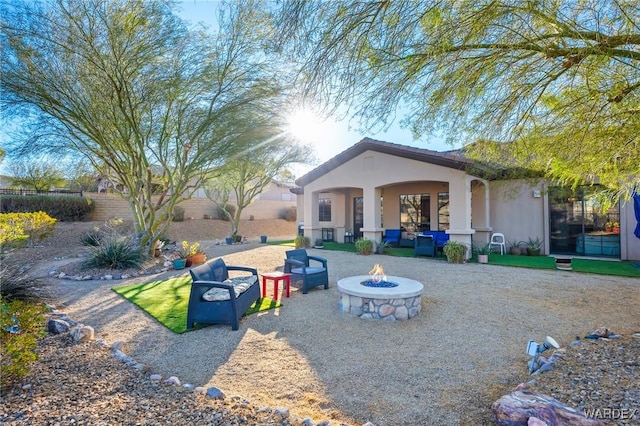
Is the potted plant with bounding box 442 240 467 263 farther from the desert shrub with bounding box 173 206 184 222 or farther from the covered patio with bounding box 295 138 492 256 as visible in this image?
the desert shrub with bounding box 173 206 184 222

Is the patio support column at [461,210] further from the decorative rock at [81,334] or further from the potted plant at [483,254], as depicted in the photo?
the decorative rock at [81,334]

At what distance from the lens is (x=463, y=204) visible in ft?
35.8

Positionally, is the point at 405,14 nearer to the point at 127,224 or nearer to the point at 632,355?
the point at 632,355

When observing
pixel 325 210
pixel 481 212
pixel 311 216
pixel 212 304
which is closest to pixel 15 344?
pixel 212 304

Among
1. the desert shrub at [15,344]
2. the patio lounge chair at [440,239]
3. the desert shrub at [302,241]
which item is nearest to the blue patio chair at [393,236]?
the patio lounge chair at [440,239]

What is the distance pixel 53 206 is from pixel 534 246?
22.9 m

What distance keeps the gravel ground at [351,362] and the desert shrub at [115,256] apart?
276cm

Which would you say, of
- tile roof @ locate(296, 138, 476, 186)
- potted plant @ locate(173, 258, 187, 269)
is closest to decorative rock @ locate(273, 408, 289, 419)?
tile roof @ locate(296, 138, 476, 186)

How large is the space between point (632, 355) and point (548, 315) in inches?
81.2

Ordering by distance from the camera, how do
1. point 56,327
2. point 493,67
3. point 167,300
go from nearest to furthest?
point 493,67
point 56,327
point 167,300

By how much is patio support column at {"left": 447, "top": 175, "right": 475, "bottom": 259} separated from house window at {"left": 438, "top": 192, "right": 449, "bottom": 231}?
261cm

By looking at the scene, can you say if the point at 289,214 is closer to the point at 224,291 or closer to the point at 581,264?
the point at 581,264

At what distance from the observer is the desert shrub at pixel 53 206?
50.9ft

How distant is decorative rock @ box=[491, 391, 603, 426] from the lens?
2.34 metres
